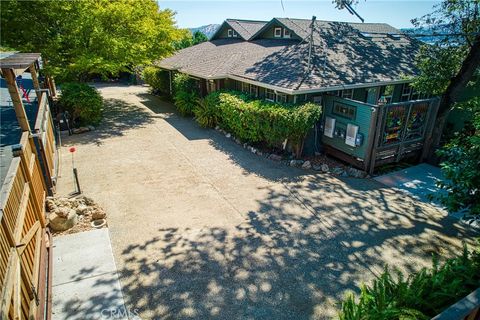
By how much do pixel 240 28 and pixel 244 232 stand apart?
19.8 meters

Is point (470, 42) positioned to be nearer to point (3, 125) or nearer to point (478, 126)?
point (478, 126)

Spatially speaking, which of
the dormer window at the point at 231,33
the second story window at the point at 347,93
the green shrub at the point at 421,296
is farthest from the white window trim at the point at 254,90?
the green shrub at the point at 421,296

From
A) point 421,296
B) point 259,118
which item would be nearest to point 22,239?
point 421,296

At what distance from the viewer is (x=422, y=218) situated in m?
7.56

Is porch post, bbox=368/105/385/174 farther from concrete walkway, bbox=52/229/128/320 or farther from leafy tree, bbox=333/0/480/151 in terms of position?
concrete walkway, bbox=52/229/128/320

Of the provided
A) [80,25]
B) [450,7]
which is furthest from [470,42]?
[80,25]

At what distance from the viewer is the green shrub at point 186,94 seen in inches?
671

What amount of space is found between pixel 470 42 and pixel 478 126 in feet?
22.4

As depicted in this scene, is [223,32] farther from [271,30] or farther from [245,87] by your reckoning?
[245,87]

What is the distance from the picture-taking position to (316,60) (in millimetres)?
12945

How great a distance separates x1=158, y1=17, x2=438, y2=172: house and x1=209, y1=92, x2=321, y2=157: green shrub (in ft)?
2.54

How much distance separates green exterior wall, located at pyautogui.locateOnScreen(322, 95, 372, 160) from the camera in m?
9.68

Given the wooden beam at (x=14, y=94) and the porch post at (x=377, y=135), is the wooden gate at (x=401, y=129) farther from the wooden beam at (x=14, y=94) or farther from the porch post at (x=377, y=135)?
the wooden beam at (x=14, y=94)

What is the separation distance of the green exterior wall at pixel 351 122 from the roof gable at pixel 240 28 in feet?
38.7
